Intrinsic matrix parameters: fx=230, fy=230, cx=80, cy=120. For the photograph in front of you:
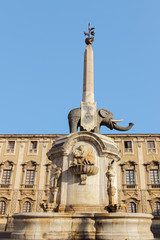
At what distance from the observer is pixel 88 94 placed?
531 inches

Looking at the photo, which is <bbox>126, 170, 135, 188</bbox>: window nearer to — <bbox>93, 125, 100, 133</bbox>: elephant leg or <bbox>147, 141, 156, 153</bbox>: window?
<bbox>147, 141, 156, 153</bbox>: window

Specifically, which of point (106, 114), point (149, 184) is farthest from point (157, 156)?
point (106, 114)

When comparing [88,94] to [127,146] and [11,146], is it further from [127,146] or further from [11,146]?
[11,146]

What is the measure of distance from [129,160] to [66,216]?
24246 millimetres

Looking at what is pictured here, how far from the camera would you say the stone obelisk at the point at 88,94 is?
479 inches

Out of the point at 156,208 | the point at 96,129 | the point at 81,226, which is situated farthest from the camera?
the point at 156,208

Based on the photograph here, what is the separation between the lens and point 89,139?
10820 millimetres

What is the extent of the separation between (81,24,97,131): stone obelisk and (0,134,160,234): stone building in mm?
19724

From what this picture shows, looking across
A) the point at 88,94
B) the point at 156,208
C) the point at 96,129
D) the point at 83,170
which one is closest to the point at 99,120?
the point at 96,129

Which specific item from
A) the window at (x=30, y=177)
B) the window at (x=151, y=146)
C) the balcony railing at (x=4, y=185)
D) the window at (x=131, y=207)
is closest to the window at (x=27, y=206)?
the window at (x=30, y=177)

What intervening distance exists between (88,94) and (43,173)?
21116 mm

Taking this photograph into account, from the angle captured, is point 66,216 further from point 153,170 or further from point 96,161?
point 153,170

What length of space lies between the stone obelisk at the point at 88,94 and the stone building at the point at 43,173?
777 inches

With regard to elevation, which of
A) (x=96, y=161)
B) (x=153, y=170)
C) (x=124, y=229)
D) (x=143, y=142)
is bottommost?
(x=124, y=229)
